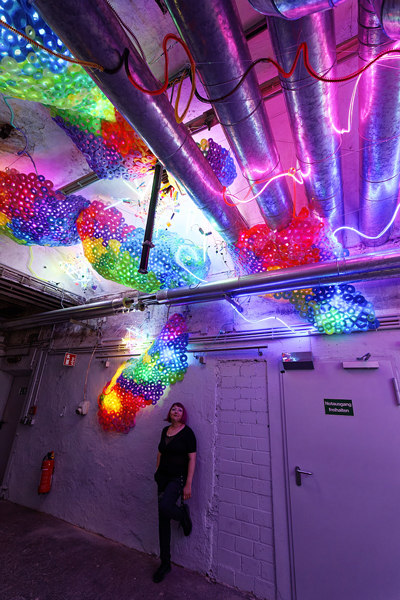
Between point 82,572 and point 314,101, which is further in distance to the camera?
point 82,572

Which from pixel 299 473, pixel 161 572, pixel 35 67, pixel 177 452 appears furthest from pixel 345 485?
pixel 35 67

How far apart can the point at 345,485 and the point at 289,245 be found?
193 centimetres

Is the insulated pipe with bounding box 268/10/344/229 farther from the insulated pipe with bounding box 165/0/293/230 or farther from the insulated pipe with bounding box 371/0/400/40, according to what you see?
the insulated pipe with bounding box 371/0/400/40

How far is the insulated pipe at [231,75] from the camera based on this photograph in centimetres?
108

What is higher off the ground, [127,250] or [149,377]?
[127,250]

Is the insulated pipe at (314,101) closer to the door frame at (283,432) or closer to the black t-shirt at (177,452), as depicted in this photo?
the door frame at (283,432)

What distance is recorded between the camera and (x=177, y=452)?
2641 mm

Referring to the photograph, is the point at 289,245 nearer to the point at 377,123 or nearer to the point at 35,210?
the point at 377,123

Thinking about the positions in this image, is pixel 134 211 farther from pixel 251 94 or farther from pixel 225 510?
pixel 225 510

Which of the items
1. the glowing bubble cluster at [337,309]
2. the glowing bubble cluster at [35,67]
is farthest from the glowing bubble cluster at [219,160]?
the glowing bubble cluster at [337,309]

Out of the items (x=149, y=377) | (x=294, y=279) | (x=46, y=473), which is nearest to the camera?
(x=294, y=279)

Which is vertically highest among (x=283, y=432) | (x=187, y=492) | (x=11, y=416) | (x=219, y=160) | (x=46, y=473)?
(x=219, y=160)

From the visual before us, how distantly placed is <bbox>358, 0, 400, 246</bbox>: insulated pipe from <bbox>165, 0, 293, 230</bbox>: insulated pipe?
0.48m

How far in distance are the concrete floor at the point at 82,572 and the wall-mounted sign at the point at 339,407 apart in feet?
5.25
